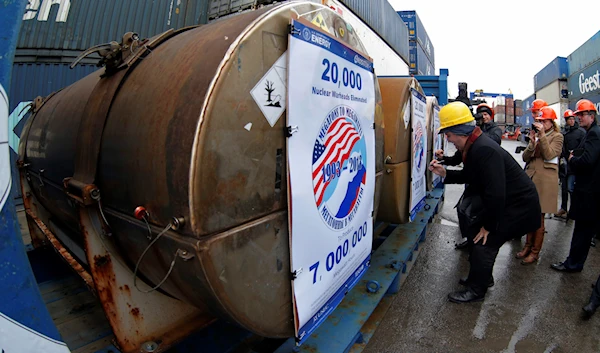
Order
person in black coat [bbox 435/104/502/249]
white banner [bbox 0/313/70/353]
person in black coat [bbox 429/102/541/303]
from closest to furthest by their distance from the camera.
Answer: white banner [bbox 0/313/70/353] < person in black coat [bbox 429/102/541/303] < person in black coat [bbox 435/104/502/249]

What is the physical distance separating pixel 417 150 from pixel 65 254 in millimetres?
2986

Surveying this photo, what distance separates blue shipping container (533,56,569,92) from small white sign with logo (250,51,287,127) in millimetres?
28182

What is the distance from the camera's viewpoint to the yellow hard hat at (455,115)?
2.87 metres

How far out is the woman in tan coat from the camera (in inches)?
155

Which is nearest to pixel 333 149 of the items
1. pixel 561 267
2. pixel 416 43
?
pixel 561 267

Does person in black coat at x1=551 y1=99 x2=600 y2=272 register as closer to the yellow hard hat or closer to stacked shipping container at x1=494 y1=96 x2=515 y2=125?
the yellow hard hat

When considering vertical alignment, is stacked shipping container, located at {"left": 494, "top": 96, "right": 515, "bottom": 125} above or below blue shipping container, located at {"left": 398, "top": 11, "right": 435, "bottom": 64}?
below

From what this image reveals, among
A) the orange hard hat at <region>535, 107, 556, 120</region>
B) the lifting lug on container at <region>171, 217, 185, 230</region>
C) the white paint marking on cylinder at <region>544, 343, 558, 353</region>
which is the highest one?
the orange hard hat at <region>535, 107, 556, 120</region>

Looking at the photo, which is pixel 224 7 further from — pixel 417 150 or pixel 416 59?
pixel 416 59

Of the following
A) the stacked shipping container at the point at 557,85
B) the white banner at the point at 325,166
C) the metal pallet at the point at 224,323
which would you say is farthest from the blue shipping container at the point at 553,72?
the white banner at the point at 325,166

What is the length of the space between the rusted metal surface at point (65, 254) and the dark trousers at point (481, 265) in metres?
2.91

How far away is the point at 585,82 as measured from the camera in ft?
58.0

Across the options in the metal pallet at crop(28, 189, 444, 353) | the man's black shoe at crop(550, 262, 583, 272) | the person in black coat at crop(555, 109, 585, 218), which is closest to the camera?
the metal pallet at crop(28, 189, 444, 353)

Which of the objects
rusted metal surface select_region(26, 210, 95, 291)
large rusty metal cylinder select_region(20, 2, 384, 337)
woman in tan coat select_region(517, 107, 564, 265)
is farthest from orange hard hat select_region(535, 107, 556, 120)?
rusted metal surface select_region(26, 210, 95, 291)
